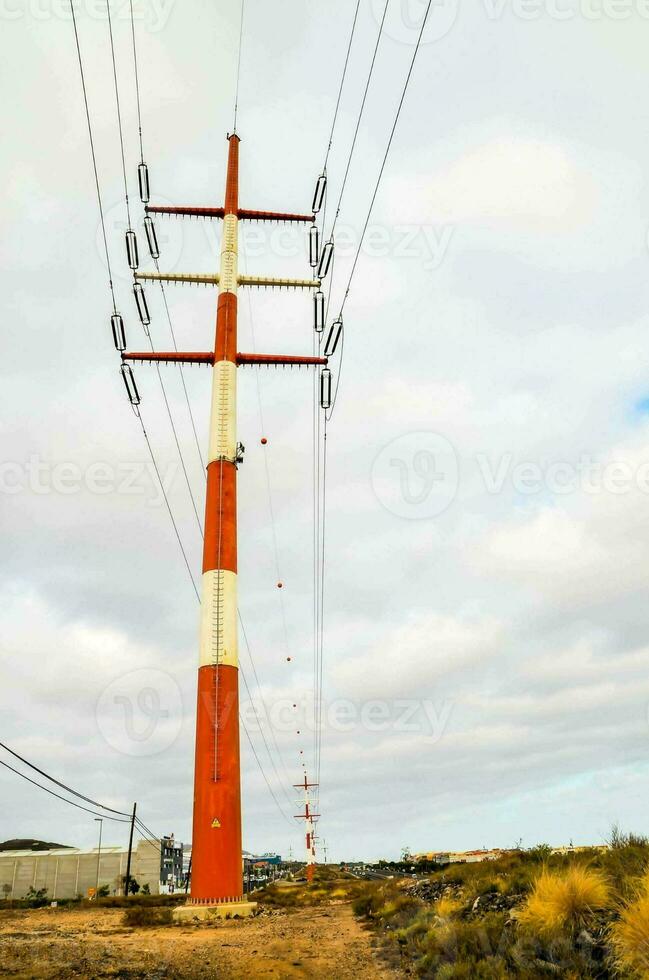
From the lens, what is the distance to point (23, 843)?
139m

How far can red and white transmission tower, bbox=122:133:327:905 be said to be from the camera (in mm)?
27375

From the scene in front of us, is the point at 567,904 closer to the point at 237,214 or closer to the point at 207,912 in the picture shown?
the point at 207,912

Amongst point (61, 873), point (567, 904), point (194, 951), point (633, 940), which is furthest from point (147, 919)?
point (61, 873)

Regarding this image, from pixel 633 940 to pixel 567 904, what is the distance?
2.52m

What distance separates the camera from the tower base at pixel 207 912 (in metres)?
25.8

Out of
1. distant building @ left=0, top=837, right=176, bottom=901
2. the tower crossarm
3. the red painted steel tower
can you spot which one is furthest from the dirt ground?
distant building @ left=0, top=837, right=176, bottom=901

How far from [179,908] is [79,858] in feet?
251

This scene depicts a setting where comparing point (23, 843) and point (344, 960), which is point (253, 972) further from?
point (23, 843)

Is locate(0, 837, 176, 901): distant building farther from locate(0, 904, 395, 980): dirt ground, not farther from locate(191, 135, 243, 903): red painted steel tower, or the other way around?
locate(0, 904, 395, 980): dirt ground

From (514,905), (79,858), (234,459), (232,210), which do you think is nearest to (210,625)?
(234,459)

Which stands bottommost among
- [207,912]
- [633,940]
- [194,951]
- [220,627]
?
[207,912]

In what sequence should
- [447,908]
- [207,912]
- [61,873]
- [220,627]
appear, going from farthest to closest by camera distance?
[61,873] → [220,627] → [207,912] → [447,908]

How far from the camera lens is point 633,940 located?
9000 mm

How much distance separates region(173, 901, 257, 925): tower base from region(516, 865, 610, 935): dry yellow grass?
18.1 meters
